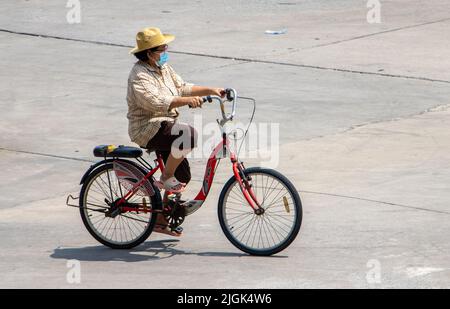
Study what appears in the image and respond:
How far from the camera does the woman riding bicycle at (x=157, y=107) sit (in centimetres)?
848

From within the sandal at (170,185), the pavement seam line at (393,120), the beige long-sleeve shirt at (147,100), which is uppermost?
the beige long-sleeve shirt at (147,100)

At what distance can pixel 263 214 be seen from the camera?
28.4ft

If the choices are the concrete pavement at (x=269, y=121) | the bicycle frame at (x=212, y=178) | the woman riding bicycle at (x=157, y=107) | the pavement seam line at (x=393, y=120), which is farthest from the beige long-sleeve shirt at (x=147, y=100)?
the pavement seam line at (x=393, y=120)

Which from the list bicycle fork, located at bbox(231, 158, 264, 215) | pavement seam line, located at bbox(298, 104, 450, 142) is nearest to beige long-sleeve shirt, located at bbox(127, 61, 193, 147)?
bicycle fork, located at bbox(231, 158, 264, 215)

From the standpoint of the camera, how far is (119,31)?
18422 millimetres

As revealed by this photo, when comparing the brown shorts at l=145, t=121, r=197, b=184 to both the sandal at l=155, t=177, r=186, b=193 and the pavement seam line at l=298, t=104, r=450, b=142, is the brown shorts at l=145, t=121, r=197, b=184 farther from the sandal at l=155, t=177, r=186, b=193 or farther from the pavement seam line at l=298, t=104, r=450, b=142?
the pavement seam line at l=298, t=104, r=450, b=142

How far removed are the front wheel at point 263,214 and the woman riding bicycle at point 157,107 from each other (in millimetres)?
474

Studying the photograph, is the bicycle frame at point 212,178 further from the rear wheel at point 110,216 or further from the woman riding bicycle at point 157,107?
the woman riding bicycle at point 157,107

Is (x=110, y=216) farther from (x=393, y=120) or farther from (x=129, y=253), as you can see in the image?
(x=393, y=120)

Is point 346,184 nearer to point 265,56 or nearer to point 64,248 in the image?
point 64,248

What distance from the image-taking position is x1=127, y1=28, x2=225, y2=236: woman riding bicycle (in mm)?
8484
